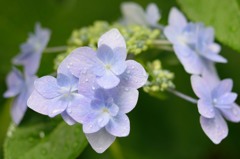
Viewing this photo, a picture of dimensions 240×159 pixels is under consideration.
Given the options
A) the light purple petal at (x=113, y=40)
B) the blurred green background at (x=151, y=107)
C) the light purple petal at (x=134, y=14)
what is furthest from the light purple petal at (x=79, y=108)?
the blurred green background at (x=151, y=107)

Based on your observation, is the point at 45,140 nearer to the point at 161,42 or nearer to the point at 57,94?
the point at 57,94

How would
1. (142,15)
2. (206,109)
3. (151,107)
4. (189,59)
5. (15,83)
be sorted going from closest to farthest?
1. (206,109)
2. (189,59)
3. (15,83)
4. (142,15)
5. (151,107)

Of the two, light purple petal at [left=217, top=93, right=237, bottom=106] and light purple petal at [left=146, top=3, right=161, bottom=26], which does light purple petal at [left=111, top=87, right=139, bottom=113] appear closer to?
light purple petal at [left=217, top=93, right=237, bottom=106]

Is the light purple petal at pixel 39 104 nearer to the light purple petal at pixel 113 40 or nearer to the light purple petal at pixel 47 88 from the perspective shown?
the light purple petal at pixel 47 88

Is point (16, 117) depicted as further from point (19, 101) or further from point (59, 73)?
point (59, 73)

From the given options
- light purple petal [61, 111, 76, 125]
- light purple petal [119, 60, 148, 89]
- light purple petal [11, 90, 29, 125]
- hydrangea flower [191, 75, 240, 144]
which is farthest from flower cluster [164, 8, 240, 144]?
light purple petal [11, 90, 29, 125]

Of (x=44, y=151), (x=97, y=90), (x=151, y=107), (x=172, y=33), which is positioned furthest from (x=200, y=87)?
(x=151, y=107)
